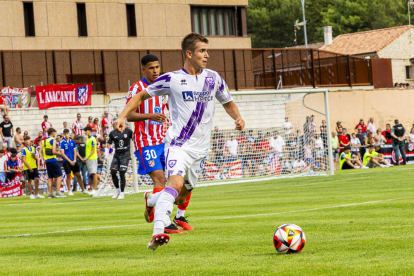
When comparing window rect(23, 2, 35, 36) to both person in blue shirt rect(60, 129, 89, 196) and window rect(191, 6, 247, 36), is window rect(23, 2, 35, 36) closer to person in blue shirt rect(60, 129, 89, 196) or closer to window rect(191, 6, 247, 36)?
window rect(191, 6, 247, 36)

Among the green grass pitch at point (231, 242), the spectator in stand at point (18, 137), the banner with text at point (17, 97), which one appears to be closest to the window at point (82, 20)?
the banner with text at point (17, 97)

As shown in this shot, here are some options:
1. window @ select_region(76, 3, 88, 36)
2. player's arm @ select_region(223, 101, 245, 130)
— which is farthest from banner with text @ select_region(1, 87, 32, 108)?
player's arm @ select_region(223, 101, 245, 130)

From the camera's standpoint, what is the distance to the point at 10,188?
2817 centimetres

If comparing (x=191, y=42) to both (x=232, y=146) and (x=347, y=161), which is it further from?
(x=347, y=161)

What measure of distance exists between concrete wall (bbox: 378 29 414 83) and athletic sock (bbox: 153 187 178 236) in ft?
222

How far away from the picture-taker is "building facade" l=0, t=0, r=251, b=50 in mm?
41344

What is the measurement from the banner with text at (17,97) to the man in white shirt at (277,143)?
10810 millimetres

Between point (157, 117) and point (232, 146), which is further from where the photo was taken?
point (232, 146)

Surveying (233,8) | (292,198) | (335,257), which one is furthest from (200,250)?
(233,8)

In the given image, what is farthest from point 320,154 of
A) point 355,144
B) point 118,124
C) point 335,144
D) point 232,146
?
point 118,124

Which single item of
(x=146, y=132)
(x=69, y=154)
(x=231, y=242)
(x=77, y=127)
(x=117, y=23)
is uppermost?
(x=117, y=23)

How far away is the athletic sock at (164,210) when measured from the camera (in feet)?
23.9

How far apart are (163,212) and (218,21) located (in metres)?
43.0

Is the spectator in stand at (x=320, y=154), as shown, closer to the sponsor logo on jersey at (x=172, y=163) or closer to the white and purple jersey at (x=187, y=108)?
the white and purple jersey at (x=187, y=108)
